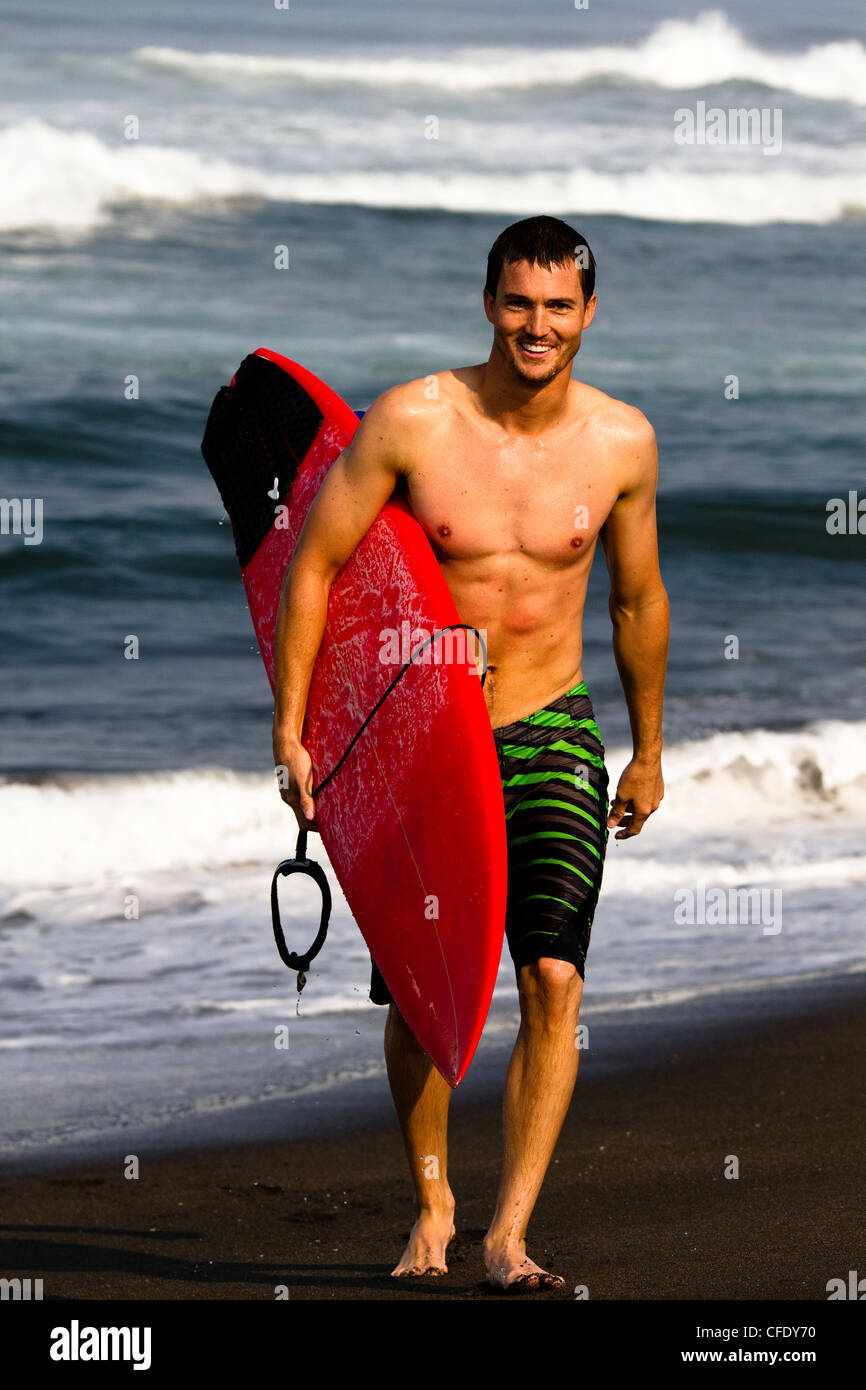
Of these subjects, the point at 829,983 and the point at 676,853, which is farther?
the point at 676,853

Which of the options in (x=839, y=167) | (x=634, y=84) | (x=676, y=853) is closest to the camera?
(x=676, y=853)

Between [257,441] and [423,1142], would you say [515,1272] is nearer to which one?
[423,1142]

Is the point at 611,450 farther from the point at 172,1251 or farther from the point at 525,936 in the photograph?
the point at 172,1251

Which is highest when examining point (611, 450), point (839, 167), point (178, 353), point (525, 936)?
A: point (839, 167)

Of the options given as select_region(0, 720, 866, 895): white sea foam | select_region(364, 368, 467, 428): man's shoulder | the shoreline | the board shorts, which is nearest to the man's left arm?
the board shorts

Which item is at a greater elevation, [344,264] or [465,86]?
[465,86]

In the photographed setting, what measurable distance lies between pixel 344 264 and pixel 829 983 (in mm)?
17670

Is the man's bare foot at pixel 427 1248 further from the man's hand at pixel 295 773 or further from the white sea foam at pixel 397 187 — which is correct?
the white sea foam at pixel 397 187

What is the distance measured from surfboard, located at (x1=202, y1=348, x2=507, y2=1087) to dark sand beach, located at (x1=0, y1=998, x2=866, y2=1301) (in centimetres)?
55

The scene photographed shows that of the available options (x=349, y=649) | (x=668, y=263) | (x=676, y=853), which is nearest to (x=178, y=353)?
(x=668, y=263)

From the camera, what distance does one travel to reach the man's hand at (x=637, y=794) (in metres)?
3.53

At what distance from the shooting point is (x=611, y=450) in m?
3.33

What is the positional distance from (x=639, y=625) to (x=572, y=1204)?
4.18ft

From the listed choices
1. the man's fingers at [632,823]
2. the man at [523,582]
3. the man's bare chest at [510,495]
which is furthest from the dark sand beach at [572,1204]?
the man's bare chest at [510,495]
